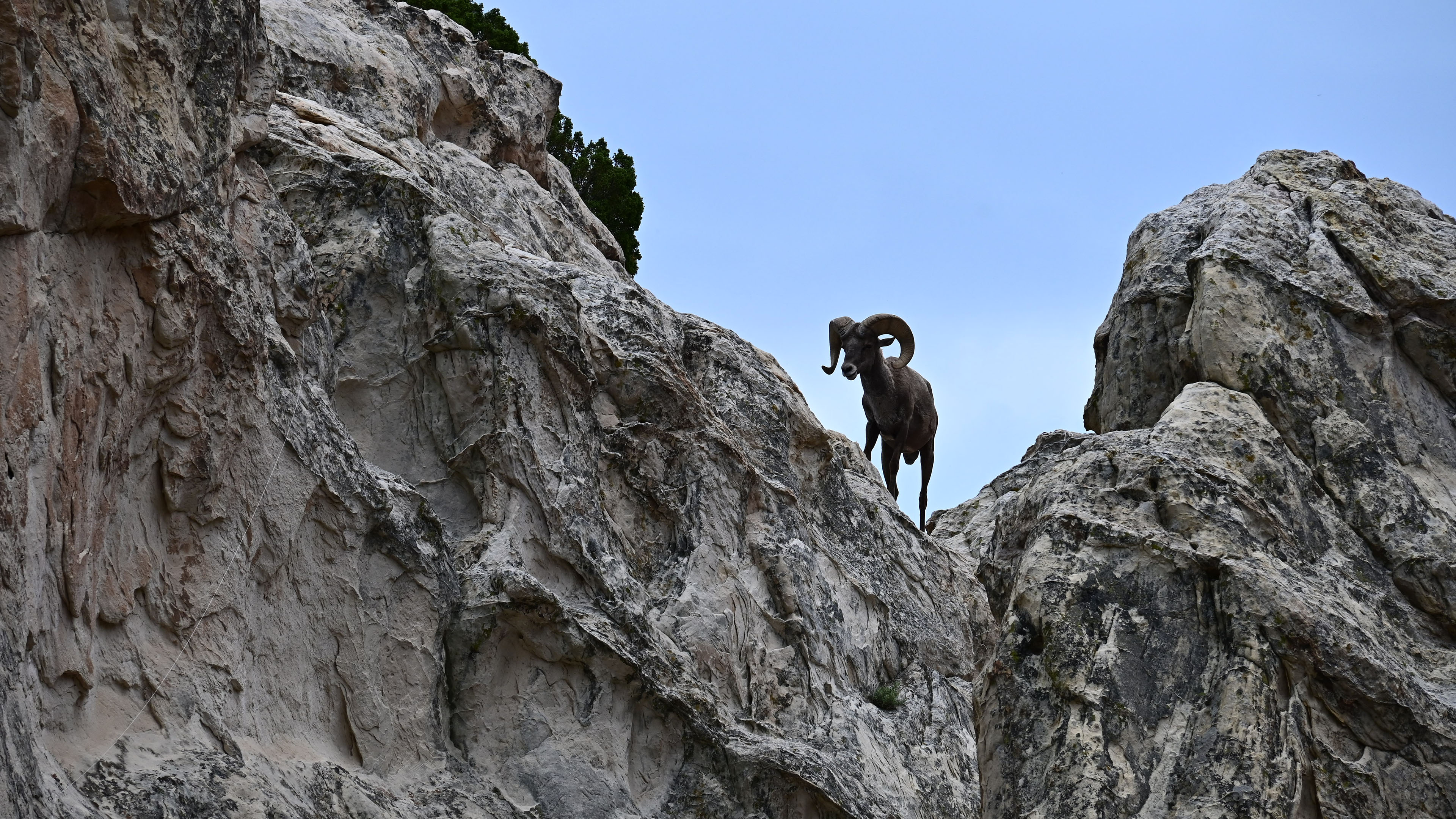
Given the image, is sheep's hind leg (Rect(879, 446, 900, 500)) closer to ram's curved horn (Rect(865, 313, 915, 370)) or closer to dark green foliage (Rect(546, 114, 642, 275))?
ram's curved horn (Rect(865, 313, 915, 370))

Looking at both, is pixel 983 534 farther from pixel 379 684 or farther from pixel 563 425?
pixel 379 684

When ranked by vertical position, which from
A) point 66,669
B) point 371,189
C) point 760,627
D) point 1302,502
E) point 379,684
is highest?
point 371,189

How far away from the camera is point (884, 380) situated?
2105 cm

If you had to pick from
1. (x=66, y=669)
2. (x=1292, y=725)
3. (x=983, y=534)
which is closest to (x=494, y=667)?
(x=66, y=669)

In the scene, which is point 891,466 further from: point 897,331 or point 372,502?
point 372,502

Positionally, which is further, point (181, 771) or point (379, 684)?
point (379, 684)

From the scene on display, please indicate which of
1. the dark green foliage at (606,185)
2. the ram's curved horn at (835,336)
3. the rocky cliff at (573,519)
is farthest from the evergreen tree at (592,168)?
the rocky cliff at (573,519)

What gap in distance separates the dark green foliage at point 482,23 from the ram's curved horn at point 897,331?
407 inches

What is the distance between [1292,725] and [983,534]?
10.1m

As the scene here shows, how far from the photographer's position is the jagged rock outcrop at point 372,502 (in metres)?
6.40

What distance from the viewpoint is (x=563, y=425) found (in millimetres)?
10852

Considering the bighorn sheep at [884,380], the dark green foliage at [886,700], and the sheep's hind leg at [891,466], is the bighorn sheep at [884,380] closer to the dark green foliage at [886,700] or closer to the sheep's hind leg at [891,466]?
the sheep's hind leg at [891,466]

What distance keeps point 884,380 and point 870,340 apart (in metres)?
0.61

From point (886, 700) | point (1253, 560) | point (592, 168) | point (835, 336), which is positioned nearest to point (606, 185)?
point (592, 168)
